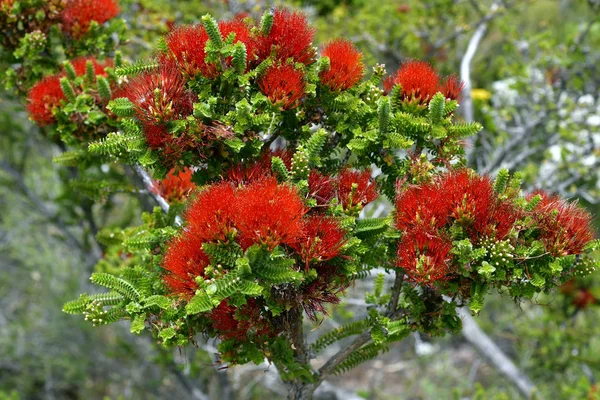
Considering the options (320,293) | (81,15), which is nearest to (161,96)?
(320,293)

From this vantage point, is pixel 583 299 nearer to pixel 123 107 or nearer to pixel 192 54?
pixel 192 54

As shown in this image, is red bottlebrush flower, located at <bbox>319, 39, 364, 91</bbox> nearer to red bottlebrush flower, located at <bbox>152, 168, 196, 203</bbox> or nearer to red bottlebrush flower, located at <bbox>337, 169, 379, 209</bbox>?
red bottlebrush flower, located at <bbox>337, 169, 379, 209</bbox>

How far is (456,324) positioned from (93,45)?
221cm

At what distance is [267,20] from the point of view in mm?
2062

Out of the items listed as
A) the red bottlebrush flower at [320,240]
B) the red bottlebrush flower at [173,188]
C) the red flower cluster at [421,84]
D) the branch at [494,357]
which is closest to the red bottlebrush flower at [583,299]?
the branch at [494,357]

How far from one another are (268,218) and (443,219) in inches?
22.5

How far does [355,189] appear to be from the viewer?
198cm

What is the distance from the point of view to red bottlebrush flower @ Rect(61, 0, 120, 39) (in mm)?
2955

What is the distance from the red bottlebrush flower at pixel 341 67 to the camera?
2115 millimetres

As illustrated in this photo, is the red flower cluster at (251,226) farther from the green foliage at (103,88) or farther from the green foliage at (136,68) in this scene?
the green foliage at (103,88)

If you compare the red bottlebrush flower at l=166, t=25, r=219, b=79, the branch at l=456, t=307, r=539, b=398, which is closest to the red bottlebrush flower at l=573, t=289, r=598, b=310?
the branch at l=456, t=307, r=539, b=398

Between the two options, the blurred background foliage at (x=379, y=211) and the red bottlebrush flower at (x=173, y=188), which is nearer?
the red bottlebrush flower at (x=173, y=188)

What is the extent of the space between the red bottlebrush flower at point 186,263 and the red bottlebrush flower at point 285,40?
2.28ft

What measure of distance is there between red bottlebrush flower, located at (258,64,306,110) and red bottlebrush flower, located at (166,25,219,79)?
0.17m
